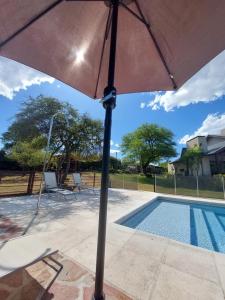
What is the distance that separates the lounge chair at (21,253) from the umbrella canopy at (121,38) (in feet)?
7.13

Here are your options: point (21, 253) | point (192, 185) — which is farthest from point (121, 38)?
point (192, 185)

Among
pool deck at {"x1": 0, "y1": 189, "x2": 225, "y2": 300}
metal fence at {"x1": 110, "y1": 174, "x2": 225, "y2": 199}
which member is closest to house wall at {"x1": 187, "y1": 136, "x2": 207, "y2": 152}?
metal fence at {"x1": 110, "y1": 174, "x2": 225, "y2": 199}

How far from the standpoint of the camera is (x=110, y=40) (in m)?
1.60

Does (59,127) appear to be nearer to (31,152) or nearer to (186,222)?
(31,152)

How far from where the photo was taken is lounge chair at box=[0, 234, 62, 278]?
1.54 m

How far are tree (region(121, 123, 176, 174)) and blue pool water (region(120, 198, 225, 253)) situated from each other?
54.7 feet

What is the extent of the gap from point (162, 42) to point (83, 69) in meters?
1.04

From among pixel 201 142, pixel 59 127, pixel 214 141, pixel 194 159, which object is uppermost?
pixel 214 141

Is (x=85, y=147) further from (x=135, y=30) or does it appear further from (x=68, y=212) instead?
(x=135, y=30)

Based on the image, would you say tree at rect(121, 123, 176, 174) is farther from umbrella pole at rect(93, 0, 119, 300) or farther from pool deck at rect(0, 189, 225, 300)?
umbrella pole at rect(93, 0, 119, 300)

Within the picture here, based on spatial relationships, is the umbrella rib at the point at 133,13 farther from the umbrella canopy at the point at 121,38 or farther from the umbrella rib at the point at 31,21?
the umbrella rib at the point at 31,21

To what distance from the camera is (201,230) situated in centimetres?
501

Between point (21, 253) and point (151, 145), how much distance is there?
2413 centimetres

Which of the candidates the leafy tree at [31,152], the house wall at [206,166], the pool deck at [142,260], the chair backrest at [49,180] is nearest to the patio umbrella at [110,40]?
the pool deck at [142,260]
